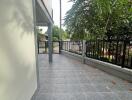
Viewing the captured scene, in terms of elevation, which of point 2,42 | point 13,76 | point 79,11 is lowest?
point 13,76

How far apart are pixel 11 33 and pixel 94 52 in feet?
21.7

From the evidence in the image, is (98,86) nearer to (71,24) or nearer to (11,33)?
(11,33)

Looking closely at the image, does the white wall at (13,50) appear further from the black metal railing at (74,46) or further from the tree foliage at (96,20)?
the black metal railing at (74,46)

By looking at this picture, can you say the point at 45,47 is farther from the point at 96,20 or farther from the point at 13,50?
the point at 13,50

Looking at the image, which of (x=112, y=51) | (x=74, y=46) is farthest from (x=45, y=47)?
(x=112, y=51)

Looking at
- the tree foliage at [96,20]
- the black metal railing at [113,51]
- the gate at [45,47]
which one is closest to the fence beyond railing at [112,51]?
the black metal railing at [113,51]

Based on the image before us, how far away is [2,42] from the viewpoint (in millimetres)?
2092

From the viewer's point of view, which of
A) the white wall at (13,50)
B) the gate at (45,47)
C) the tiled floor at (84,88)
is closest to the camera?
the white wall at (13,50)

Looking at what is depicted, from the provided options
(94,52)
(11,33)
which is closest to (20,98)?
(11,33)

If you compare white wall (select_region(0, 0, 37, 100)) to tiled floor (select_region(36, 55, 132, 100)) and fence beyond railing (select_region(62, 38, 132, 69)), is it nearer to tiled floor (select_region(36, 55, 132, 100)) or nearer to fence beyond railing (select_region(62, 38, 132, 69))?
tiled floor (select_region(36, 55, 132, 100))

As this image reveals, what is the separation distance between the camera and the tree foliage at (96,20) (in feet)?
30.8

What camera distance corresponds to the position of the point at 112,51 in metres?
7.07

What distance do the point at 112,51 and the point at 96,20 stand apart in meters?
3.16

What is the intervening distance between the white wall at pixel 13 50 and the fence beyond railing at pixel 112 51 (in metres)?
3.74
